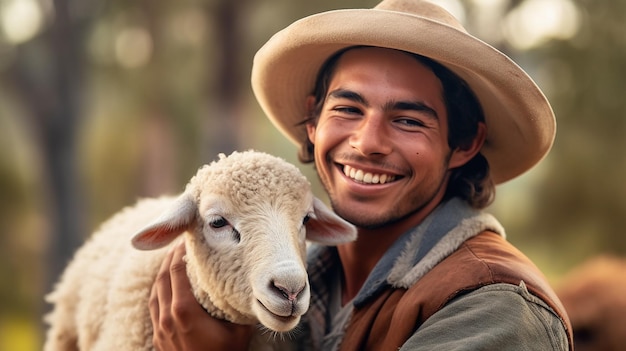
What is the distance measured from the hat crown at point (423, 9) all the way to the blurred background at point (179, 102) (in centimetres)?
461

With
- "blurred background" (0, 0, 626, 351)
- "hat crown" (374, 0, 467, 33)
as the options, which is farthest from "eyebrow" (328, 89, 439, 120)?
"blurred background" (0, 0, 626, 351)

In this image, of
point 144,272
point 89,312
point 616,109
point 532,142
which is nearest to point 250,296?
point 144,272

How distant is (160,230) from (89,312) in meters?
0.69

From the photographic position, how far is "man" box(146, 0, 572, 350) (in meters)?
2.48

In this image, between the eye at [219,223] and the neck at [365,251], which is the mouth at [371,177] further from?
the eye at [219,223]

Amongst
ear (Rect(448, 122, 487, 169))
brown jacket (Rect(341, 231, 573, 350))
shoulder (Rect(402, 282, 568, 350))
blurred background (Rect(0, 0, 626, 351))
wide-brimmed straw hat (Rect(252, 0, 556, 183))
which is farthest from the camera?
blurred background (Rect(0, 0, 626, 351))

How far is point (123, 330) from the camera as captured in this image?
2.95 m

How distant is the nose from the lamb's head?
0.25 metres

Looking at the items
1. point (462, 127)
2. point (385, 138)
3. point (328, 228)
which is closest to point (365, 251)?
point (328, 228)

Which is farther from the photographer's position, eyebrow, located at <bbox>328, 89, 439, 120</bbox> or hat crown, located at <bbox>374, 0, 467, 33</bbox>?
hat crown, located at <bbox>374, 0, 467, 33</bbox>

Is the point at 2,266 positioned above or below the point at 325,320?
above

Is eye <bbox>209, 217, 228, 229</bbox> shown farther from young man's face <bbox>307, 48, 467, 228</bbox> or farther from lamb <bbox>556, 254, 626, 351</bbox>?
lamb <bbox>556, 254, 626, 351</bbox>

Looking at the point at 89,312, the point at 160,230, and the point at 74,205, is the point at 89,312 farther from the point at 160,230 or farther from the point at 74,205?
the point at 74,205

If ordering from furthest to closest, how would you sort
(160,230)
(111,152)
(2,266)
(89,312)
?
(111,152) → (2,266) → (89,312) → (160,230)
